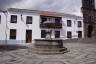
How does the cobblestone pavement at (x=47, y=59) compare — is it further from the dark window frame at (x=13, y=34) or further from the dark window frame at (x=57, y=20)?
the dark window frame at (x=57, y=20)

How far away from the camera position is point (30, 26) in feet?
79.9

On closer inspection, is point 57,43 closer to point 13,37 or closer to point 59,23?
point 13,37

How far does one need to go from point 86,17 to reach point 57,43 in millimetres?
21105

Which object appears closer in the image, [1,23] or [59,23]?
[1,23]

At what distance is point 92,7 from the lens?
107ft

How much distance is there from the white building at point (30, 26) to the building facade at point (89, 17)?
9.62 feet

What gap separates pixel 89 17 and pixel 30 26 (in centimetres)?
1391

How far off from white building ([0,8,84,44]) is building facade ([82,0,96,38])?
293 centimetres

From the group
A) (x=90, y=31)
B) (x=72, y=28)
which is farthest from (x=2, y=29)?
(x=90, y=31)

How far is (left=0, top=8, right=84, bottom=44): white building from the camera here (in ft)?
74.7

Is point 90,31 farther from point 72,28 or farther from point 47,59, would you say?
point 47,59

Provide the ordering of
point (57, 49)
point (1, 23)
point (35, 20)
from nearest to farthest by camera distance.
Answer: point (57, 49) < point (1, 23) < point (35, 20)

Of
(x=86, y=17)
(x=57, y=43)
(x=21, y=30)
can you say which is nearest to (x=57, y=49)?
(x=57, y=43)

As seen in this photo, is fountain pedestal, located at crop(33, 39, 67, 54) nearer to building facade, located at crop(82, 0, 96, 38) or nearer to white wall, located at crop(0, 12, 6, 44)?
white wall, located at crop(0, 12, 6, 44)
